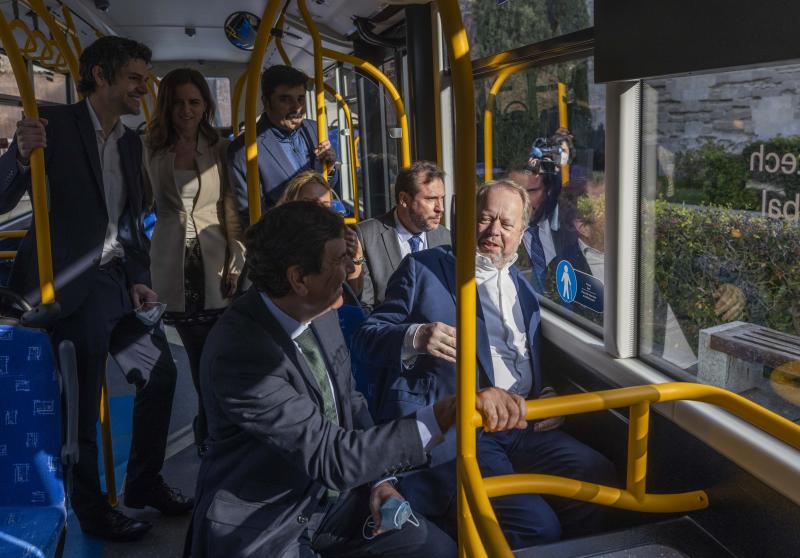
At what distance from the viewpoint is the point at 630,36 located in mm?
1842

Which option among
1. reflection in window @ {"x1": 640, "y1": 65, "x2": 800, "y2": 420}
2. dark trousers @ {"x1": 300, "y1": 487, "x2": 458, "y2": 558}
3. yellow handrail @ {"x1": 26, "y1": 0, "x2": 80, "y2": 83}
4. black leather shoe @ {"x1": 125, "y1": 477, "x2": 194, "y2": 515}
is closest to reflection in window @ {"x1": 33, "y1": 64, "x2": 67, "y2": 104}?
yellow handrail @ {"x1": 26, "y1": 0, "x2": 80, "y2": 83}

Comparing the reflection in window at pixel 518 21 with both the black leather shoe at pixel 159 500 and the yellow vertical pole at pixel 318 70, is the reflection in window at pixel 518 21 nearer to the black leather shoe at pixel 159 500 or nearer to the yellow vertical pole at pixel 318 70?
the yellow vertical pole at pixel 318 70

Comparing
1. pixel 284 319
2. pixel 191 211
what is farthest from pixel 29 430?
pixel 191 211

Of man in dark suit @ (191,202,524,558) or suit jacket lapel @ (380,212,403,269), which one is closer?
man in dark suit @ (191,202,524,558)

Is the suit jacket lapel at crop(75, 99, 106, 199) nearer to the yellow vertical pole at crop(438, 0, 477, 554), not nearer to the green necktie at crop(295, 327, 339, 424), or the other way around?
the green necktie at crop(295, 327, 339, 424)

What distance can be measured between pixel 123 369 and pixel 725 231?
83.1 inches

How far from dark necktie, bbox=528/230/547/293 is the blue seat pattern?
1.89 m

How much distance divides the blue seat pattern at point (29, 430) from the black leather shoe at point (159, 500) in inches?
33.4

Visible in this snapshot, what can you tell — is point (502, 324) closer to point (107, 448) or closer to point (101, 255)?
point (101, 255)

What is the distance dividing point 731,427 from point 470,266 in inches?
37.1

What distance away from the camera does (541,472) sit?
2.23 m

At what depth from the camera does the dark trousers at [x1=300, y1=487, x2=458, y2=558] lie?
1764 millimetres

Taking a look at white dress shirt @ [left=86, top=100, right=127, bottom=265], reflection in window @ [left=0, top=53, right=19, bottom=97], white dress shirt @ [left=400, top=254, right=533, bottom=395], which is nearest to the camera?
white dress shirt @ [left=400, top=254, right=533, bottom=395]

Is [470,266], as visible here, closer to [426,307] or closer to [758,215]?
[758,215]
